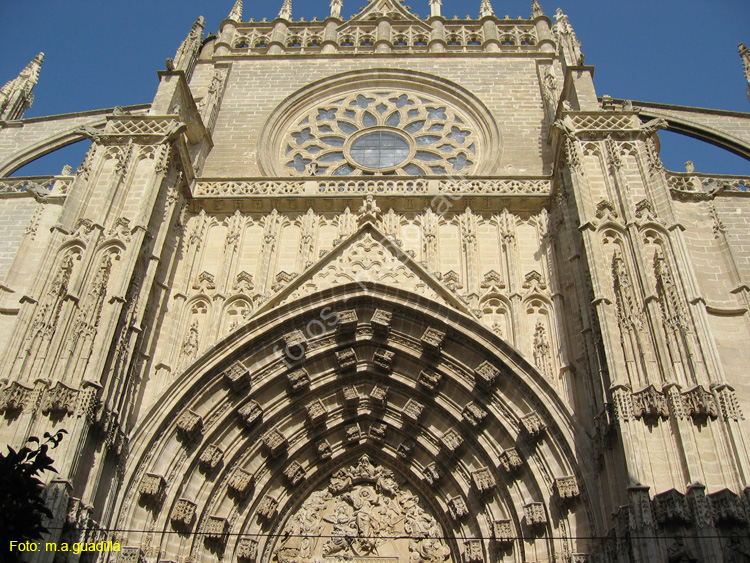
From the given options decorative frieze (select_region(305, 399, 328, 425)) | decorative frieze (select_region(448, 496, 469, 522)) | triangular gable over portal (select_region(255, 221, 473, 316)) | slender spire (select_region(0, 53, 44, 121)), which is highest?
slender spire (select_region(0, 53, 44, 121))

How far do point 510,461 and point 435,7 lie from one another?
1400 centimetres

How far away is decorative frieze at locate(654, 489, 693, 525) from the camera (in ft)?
27.5

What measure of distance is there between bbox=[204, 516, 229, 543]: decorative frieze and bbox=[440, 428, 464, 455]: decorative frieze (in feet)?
11.0

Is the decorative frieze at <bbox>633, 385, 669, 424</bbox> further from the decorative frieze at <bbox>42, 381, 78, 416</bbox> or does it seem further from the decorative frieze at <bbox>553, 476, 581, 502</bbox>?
the decorative frieze at <bbox>42, 381, 78, 416</bbox>

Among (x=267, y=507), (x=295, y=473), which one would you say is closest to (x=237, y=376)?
(x=295, y=473)

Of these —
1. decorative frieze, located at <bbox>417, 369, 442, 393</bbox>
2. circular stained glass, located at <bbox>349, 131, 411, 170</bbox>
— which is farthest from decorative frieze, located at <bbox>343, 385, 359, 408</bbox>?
circular stained glass, located at <bbox>349, 131, 411, 170</bbox>

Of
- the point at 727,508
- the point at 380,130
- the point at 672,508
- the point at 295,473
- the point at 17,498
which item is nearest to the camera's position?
the point at 17,498

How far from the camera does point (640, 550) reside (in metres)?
8.32

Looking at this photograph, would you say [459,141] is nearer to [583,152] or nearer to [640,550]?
[583,152]

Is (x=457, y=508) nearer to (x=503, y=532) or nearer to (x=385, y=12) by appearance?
(x=503, y=532)

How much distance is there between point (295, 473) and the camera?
12.1m

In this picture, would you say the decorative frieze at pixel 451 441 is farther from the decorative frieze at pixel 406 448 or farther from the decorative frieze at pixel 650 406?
the decorative frieze at pixel 650 406

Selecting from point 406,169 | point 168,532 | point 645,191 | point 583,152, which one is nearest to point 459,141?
point 406,169

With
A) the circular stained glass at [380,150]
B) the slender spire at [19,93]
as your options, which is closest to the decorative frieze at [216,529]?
the circular stained glass at [380,150]
